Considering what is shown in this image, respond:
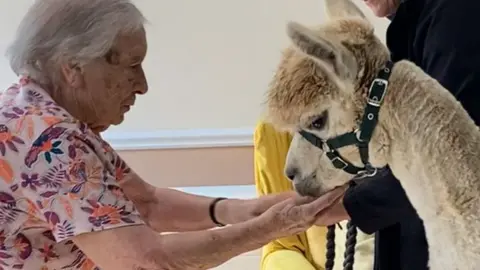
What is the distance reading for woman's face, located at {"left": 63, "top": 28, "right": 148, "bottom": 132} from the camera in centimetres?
130

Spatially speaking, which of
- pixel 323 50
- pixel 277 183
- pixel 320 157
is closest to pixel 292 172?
pixel 320 157

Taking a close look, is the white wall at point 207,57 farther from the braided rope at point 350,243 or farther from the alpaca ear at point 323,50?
the alpaca ear at point 323,50

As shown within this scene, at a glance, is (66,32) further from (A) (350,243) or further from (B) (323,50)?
(A) (350,243)

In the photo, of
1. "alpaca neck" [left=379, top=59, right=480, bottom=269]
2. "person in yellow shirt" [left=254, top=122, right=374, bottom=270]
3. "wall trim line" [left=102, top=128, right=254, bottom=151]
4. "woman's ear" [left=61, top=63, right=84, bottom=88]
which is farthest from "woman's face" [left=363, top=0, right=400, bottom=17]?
"wall trim line" [left=102, top=128, right=254, bottom=151]

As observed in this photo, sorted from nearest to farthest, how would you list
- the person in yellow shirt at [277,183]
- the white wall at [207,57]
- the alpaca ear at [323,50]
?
1. the alpaca ear at [323,50]
2. the person in yellow shirt at [277,183]
3. the white wall at [207,57]

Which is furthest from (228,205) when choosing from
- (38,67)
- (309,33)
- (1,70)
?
(1,70)

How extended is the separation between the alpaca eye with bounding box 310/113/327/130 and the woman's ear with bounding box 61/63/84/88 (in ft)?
1.36

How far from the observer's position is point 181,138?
2.51 metres

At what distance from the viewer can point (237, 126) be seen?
2.51m

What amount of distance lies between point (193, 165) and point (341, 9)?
4.31 ft

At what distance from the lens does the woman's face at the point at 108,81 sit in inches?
51.1

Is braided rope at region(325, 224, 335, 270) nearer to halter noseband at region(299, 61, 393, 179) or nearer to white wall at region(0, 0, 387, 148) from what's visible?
halter noseband at region(299, 61, 393, 179)

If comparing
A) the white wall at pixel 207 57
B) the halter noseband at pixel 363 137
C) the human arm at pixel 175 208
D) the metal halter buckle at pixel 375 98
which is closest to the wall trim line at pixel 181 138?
the white wall at pixel 207 57

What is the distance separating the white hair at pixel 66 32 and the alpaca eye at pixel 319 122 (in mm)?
364
